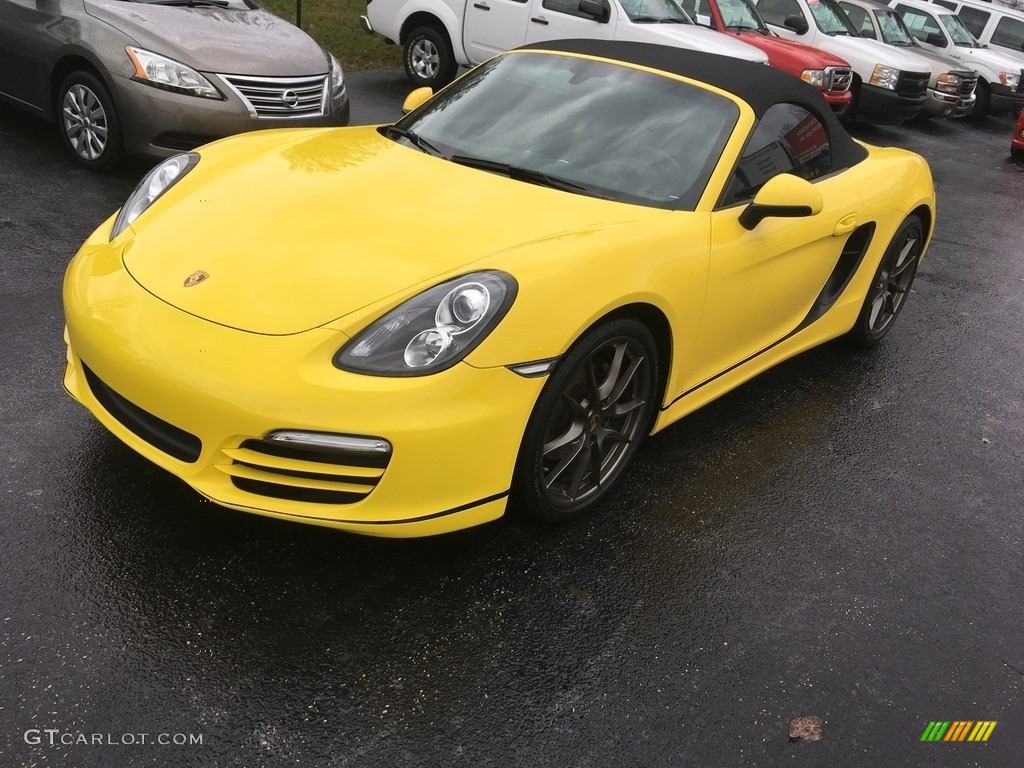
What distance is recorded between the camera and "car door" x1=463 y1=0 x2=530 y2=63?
9.75 meters

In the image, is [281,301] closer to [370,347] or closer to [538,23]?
[370,347]

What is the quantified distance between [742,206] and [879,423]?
4.65 feet

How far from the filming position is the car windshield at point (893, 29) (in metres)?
14.1

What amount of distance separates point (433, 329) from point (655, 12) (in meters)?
7.98

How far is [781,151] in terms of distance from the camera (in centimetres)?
378

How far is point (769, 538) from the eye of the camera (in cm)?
327

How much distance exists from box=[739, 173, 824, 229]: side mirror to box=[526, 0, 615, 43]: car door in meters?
6.55

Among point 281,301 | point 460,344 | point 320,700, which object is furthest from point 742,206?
point 320,700

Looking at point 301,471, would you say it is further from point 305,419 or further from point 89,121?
point 89,121

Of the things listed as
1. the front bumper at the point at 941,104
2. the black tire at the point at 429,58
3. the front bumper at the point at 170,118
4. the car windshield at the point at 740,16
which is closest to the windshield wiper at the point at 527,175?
the front bumper at the point at 170,118

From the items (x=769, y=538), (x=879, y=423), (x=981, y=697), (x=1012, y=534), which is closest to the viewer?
(x=981, y=697)

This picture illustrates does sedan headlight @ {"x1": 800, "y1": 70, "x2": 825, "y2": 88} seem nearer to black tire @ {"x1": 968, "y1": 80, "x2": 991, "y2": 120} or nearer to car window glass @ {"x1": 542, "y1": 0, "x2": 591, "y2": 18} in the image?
car window glass @ {"x1": 542, "y1": 0, "x2": 591, "y2": 18}

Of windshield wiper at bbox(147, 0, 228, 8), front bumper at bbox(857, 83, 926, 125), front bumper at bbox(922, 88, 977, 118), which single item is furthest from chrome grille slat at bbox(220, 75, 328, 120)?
front bumper at bbox(922, 88, 977, 118)

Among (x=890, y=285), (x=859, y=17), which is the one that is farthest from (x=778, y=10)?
(x=890, y=285)
